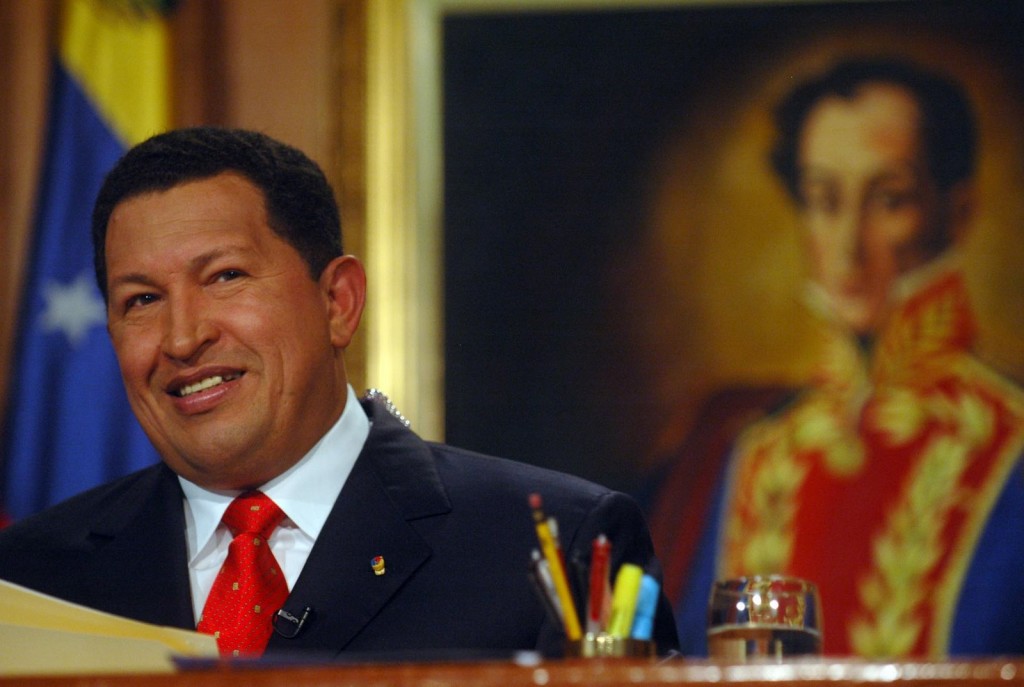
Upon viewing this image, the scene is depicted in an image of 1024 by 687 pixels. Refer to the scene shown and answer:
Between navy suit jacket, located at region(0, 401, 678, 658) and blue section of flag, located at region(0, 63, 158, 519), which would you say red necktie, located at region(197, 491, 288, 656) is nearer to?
navy suit jacket, located at region(0, 401, 678, 658)

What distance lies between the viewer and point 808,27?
3842 millimetres

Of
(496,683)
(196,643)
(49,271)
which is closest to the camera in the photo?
(496,683)

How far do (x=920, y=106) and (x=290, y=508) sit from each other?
2202mm

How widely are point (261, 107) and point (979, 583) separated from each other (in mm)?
2251

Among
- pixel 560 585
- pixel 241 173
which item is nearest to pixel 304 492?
pixel 241 173

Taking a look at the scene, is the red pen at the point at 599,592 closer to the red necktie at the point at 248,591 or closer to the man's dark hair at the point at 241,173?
the red necktie at the point at 248,591

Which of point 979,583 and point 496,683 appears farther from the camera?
point 979,583

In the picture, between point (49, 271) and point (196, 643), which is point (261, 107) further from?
point (196, 643)

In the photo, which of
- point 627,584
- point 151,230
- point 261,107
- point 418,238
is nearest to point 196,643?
point 627,584

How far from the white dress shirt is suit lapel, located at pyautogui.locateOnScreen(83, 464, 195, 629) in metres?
0.03

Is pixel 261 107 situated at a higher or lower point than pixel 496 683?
higher

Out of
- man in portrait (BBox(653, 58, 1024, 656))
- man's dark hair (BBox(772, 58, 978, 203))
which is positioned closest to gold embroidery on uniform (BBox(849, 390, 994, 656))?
man in portrait (BBox(653, 58, 1024, 656))

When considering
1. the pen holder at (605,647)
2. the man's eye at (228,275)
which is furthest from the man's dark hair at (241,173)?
the pen holder at (605,647)

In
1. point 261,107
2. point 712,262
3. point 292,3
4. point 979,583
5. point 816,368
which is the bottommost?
point 979,583
